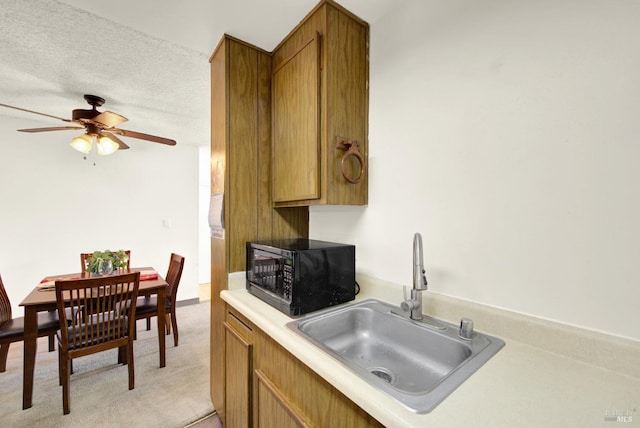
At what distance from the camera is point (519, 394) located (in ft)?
2.16

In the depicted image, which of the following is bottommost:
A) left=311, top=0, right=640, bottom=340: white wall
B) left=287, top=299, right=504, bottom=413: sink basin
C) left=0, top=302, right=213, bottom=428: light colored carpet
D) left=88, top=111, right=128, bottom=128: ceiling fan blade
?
left=0, top=302, right=213, bottom=428: light colored carpet

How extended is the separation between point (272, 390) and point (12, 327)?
223 centimetres

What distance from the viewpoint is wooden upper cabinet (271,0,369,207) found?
1.28m

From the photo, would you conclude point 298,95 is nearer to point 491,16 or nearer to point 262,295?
point 491,16

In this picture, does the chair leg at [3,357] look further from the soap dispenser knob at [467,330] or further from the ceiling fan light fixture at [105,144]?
the soap dispenser knob at [467,330]

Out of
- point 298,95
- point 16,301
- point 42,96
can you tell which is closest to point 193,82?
point 298,95

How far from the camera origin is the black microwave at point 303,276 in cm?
115

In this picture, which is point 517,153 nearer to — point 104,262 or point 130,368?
point 130,368

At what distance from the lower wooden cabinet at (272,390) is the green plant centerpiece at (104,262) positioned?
168 centimetres

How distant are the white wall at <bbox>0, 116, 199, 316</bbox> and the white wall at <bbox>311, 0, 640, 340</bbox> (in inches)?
135

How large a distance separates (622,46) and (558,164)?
339 mm

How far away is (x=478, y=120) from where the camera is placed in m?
1.03

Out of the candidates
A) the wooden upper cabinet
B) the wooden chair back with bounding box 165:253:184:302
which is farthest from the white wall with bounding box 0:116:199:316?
the wooden upper cabinet

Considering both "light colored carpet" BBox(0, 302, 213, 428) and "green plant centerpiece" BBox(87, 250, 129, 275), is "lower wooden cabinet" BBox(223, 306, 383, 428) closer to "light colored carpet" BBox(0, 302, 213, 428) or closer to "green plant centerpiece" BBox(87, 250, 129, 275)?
"light colored carpet" BBox(0, 302, 213, 428)
